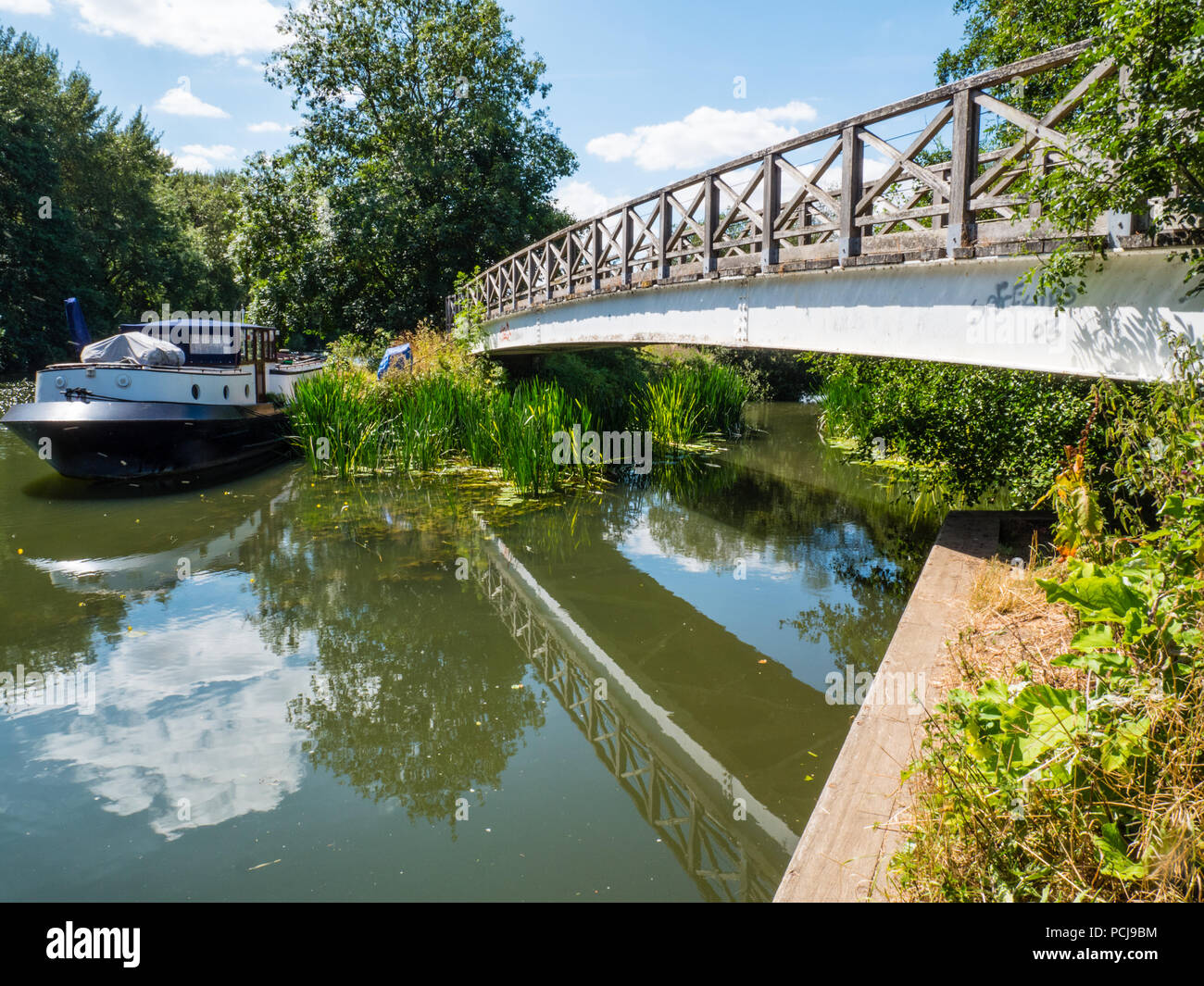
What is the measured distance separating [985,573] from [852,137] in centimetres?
377

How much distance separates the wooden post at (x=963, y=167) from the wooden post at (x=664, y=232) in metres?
5.08

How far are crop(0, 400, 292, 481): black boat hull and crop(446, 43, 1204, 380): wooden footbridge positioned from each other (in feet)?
28.7

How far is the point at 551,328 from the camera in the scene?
15.7m

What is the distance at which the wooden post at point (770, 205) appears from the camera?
8008 mm

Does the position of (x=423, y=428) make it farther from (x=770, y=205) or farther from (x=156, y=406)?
(x=770, y=205)

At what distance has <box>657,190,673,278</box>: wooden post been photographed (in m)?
10.6

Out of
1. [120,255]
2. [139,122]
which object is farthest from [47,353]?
[139,122]

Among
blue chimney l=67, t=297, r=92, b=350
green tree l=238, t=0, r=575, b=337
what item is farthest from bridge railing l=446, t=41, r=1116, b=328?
green tree l=238, t=0, r=575, b=337

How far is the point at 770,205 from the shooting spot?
317 inches

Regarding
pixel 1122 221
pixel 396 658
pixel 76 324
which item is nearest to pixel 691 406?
pixel 76 324

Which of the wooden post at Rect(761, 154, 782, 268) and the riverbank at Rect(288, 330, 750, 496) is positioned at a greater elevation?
the wooden post at Rect(761, 154, 782, 268)

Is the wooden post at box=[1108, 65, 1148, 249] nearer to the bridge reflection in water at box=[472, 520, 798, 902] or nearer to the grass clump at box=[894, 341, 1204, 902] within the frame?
the grass clump at box=[894, 341, 1204, 902]

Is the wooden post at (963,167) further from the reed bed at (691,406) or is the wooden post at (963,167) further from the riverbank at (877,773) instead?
the reed bed at (691,406)
